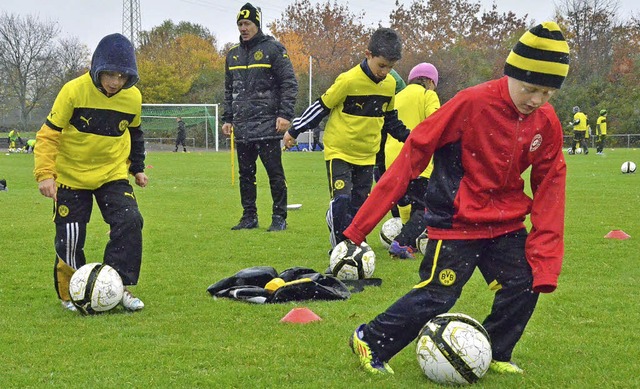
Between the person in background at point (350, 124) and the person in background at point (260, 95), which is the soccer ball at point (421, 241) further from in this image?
the person in background at point (260, 95)

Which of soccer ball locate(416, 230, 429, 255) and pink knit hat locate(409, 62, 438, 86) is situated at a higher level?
pink knit hat locate(409, 62, 438, 86)

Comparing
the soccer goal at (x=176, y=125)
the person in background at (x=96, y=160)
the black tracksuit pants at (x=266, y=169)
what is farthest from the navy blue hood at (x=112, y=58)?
the soccer goal at (x=176, y=125)

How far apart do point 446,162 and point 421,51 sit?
2469 inches

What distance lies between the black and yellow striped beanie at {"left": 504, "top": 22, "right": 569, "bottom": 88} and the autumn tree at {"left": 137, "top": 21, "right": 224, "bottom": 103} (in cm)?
5480

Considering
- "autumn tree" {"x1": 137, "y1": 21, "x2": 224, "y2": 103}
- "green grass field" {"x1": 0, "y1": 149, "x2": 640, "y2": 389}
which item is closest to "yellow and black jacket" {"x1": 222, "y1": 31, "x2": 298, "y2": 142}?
"green grass field" {"x1": 0, "y1": 149, "x2": 640, "y2": 389}

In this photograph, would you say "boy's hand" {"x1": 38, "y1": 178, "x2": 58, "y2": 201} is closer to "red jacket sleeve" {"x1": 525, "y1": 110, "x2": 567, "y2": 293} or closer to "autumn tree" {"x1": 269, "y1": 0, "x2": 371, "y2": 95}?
"red jacket sleeve" {"x1": 525, "y1": 110, "x2": 567, "y2": 293}

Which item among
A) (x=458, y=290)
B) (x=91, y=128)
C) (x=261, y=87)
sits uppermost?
(x=261, y=87)

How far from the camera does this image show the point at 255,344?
16.8 feet

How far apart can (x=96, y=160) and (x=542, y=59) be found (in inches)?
142

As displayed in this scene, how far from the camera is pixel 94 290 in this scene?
19.2 ft

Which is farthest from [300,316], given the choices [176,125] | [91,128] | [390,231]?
[176,125]

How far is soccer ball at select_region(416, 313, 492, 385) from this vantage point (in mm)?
4297

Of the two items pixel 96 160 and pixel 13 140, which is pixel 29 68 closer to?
pixel 13 140

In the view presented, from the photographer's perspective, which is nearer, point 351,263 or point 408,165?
point 408,165
